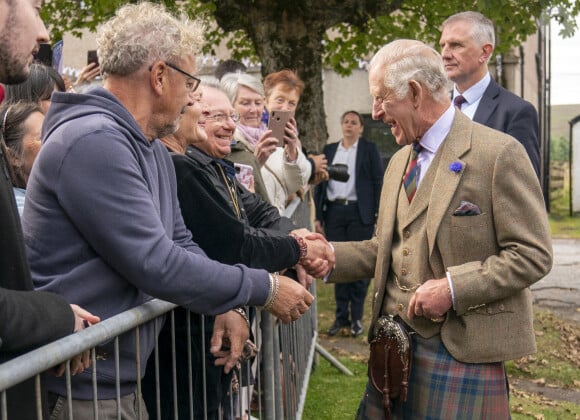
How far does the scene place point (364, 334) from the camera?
8406 mm

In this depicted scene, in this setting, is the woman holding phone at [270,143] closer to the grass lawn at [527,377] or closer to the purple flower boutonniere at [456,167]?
the grass lawn at [527,377]

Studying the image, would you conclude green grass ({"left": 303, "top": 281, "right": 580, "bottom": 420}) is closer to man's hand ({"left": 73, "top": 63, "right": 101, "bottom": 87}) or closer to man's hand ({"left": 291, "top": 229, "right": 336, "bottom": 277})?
man's hand ({"left": 291, "top": 229, "right": 336, "bottom": 277})

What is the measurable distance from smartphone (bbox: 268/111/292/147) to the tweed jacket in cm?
198

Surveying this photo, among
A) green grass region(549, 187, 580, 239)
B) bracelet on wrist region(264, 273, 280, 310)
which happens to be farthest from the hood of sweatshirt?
green grass region(549, 187, 580, 239)

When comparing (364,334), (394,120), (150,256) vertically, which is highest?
(394,120)

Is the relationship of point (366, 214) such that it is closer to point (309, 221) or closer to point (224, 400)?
point (309, 221)

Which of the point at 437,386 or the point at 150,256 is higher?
the point at 150,256

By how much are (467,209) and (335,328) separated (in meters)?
5.38

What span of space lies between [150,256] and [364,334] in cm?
620

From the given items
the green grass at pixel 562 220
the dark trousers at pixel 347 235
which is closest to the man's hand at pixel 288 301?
the dark trousers at pixel 347 235

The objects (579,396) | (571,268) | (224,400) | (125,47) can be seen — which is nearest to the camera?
(125,47)

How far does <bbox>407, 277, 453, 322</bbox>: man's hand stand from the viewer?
10.5ft

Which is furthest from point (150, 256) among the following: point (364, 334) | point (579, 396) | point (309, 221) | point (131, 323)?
point (364, 334)

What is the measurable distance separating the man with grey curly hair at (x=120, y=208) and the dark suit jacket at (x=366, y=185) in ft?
19.9
